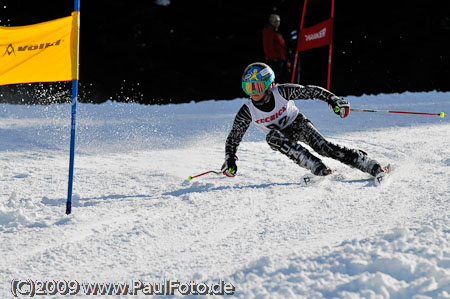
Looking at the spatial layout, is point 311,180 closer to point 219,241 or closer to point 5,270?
point 219,241

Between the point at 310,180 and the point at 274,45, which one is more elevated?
the point at 274,45

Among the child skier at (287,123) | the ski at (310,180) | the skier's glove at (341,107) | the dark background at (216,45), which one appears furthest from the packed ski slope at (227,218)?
the dark background at (216,45)

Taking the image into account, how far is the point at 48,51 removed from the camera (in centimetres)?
354

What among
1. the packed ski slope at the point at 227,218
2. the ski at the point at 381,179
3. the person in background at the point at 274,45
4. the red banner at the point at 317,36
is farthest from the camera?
the red banner at the point at 317,36

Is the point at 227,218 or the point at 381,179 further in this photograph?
the point at 381,179

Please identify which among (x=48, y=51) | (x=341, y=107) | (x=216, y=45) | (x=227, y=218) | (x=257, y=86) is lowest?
(x=227, y=218)

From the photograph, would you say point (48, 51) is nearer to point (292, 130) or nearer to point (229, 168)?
point (229, 168)

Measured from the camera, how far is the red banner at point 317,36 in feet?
30.3

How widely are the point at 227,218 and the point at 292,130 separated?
1497 millimetres

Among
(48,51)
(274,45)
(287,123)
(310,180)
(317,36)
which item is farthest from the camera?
(317,36)

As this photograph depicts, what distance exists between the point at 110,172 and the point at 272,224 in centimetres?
219

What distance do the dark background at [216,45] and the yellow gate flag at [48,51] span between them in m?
11.2

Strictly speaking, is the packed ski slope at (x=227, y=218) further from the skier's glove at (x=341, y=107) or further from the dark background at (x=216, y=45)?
the dark background at (x=216, y=45)

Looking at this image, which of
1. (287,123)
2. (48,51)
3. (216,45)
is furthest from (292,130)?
(216,45)
